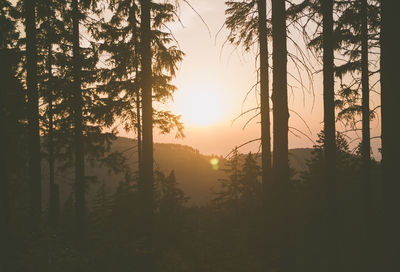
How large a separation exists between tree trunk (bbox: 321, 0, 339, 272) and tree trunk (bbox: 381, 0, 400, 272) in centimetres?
241

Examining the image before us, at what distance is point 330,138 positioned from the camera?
23.3 ft

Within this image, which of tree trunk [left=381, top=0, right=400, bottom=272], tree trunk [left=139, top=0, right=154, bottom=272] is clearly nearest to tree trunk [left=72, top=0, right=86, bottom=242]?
tree trunk [left=139, top=0, right=154, bottom=272]

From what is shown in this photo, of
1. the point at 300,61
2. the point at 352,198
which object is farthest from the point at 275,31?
the point at 352,198

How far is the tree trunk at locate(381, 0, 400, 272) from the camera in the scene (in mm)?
4156

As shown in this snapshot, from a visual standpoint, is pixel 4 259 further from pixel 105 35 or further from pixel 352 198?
pixel 352 198

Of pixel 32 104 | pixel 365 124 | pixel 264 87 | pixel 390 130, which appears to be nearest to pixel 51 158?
pixel 32 104

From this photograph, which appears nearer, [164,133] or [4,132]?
[4,132]

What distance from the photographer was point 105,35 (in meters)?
12.1

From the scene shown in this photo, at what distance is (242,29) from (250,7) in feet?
2.52

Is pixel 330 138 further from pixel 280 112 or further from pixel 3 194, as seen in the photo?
pixel 3 194

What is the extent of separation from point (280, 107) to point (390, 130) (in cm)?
346

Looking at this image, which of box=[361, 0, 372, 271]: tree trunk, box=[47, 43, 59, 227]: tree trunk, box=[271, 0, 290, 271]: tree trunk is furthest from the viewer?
box=[47, 43, 59, 227]: tree trunk

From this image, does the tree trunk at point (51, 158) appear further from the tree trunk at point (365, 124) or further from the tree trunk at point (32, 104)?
the tree trunk at point (365, 124)

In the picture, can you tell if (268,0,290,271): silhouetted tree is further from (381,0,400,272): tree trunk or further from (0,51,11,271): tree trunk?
(0,51,11,271): tree trunk
